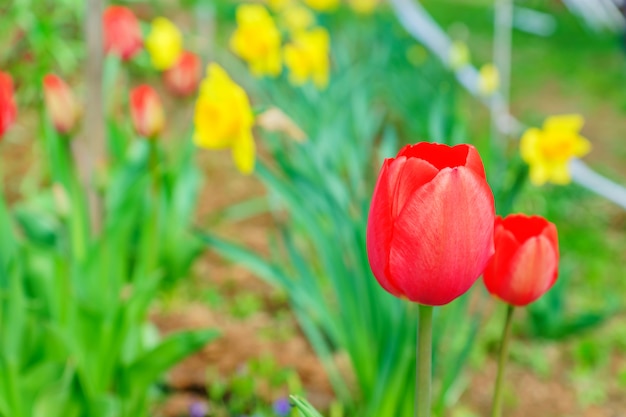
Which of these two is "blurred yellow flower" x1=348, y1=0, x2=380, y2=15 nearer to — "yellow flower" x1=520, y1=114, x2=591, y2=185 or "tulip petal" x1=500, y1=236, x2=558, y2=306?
"yellow flower" x1=520, y1=114, x2=591, y2=185

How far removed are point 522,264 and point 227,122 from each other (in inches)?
46.7

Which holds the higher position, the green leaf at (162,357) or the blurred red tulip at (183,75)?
the blurred red tulip at (183,75)

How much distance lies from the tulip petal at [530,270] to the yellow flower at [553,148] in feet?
4.67

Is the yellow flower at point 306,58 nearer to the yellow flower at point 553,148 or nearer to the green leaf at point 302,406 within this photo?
the yellow flower at point 553,148

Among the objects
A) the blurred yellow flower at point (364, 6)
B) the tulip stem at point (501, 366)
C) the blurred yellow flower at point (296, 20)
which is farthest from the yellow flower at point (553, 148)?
the blurred yellow flower at point (364, 6)

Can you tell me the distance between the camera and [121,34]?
2.30 meters

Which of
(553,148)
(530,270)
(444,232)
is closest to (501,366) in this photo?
(530,270)

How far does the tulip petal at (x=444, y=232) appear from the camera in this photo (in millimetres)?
636

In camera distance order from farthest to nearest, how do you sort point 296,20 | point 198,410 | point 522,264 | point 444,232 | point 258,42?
point 296,20 < point 258,42 < point 198,410 < point 522,264 < point 444,232

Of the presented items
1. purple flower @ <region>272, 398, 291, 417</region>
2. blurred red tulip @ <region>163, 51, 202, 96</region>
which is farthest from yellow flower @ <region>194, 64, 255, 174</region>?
purple flower @ <region>272, 398, 291, 417</region>

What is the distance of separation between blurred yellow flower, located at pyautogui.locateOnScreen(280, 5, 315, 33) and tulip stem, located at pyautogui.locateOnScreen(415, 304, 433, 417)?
3207mm

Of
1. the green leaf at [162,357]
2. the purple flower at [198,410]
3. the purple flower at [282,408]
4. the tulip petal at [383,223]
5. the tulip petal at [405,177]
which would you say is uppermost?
the tulip petal at [405,177]

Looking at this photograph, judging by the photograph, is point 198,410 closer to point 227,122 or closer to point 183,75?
point 227,122

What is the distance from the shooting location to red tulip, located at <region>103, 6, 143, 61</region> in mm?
2291
